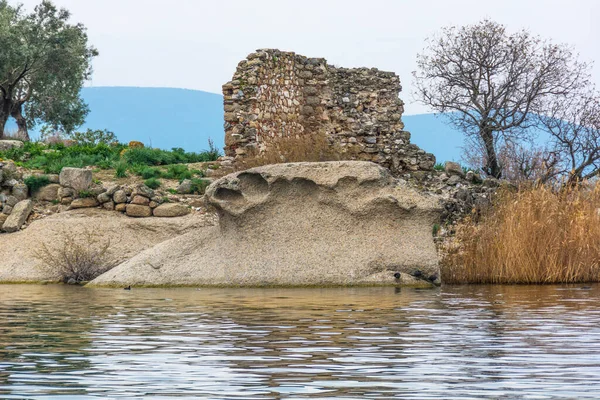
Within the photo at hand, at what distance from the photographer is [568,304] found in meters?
10.7

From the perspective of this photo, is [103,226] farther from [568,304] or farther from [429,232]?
[568,304]

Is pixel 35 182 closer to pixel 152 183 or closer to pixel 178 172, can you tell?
pixel 152 183

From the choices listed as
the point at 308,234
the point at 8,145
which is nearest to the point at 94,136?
the point at 8,145

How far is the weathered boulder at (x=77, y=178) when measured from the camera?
21.7 m

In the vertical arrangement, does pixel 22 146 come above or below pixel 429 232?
above

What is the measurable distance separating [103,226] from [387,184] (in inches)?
263

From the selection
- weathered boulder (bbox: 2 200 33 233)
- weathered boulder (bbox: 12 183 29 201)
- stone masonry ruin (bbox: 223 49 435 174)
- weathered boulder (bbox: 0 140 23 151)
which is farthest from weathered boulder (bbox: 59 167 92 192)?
weathered boulder (bbox: 0 140 23 151)

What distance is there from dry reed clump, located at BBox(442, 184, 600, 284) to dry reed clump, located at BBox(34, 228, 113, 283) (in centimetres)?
611

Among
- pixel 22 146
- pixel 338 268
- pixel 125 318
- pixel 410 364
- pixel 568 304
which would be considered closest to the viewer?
pixel 410 364

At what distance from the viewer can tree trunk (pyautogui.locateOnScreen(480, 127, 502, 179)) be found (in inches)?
1252

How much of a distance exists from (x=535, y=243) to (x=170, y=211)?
8.55 meters

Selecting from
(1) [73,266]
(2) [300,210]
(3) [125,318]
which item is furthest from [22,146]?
(3) [125,318]

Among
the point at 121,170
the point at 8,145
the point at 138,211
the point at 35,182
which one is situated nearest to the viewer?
the point at 138,211

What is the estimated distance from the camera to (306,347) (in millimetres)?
6934
